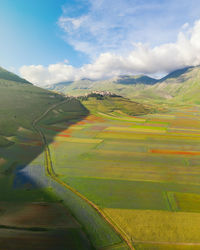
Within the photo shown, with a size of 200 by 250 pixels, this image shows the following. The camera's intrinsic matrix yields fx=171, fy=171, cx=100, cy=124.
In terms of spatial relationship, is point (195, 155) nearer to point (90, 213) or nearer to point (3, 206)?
point (90, 213)

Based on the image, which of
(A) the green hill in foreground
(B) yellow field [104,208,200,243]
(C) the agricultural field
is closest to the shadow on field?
(A) the green hill in foreground

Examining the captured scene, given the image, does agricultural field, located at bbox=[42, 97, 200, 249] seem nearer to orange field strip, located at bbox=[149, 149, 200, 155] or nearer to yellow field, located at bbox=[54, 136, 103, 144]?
orange field strip, located at bbox=[149, 149, 200, 155]

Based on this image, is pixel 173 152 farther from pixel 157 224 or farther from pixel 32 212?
pixel 32 212

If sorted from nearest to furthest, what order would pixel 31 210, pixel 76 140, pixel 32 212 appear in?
pixel 32 212 → pixel 31 210 → pixel 76 140

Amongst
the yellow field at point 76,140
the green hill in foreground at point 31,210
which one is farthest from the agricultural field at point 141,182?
the green hill in foreground at point 31,210

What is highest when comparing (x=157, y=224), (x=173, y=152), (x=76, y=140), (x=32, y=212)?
(x=76, y=140)

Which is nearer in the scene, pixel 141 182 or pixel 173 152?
pixel 141 182

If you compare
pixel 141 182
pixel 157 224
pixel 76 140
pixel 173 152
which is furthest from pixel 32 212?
pixel 173 152

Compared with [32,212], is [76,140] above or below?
above
